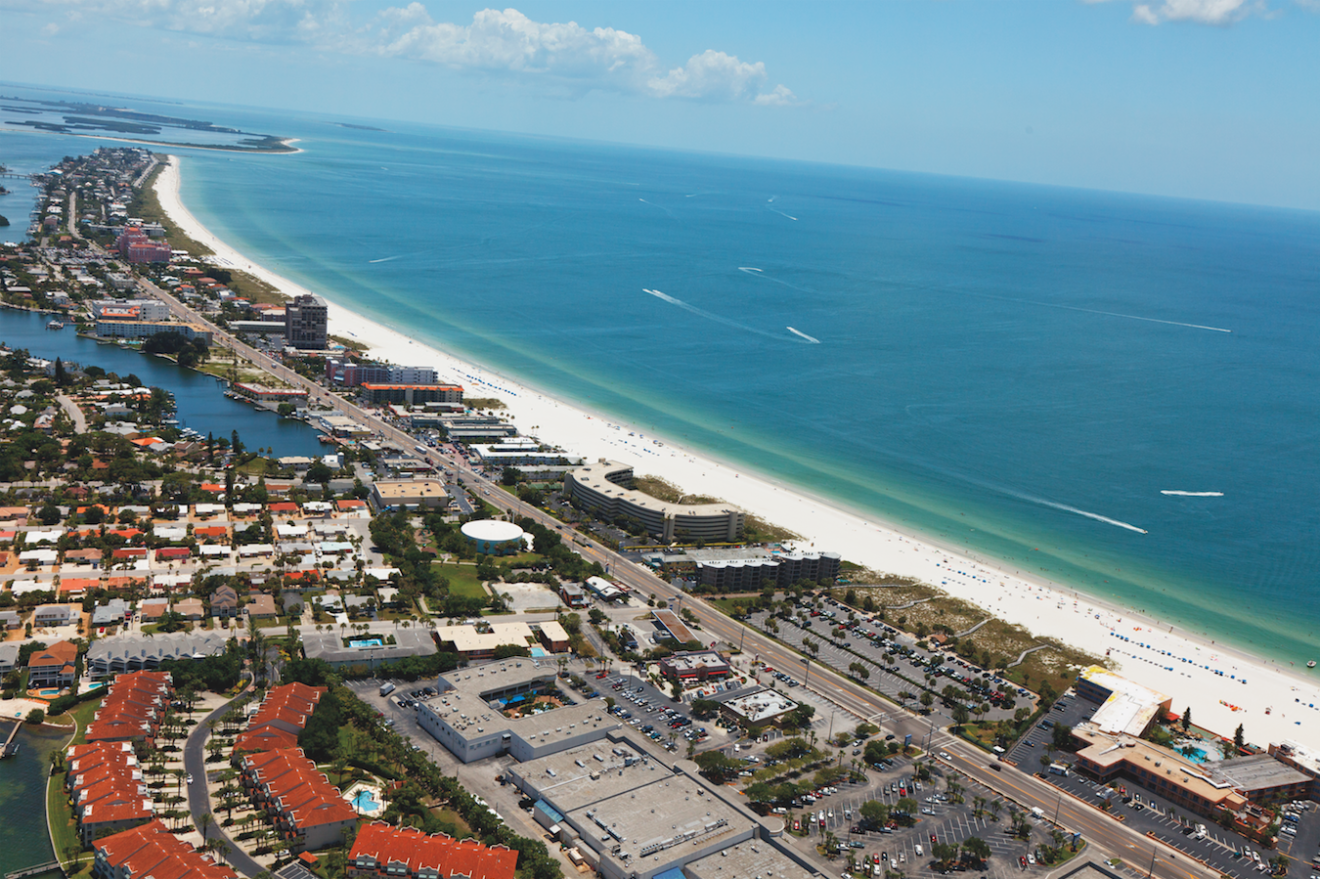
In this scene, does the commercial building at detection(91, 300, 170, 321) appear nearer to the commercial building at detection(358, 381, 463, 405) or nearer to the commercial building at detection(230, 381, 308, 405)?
the commercial building at detection(230, 381, 308, 405)

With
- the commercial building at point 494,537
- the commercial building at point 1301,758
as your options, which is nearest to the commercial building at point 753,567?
the commercial building at point 494,537

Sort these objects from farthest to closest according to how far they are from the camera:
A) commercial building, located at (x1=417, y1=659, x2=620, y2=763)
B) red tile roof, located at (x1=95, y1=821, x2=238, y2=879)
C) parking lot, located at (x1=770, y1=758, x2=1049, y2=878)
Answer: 1. commercial building, located at (x1=417, y1=659, x2=620, y2=763)
2. parking lot, located at (x1=770, y1=758, x2=1049, y2=878)
3. red tile roof, located at (x1=95, y1=821, x2=238, y2=879)

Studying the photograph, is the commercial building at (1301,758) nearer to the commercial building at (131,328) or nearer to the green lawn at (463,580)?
the green lawn at (463,580)

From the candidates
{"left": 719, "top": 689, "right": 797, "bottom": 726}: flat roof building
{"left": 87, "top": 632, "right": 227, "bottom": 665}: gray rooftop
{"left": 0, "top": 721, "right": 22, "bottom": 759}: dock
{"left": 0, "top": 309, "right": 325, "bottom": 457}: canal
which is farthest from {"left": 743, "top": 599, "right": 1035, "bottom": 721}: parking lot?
{"left": 0, "top": 309, "right": 325, "bottom": 457}: canal

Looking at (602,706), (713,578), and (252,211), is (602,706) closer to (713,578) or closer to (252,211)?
(713,578)

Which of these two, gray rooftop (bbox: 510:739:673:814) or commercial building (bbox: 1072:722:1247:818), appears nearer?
gray rooftop (bbox: 510:739:673:814)

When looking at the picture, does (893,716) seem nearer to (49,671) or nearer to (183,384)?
(49,671)
